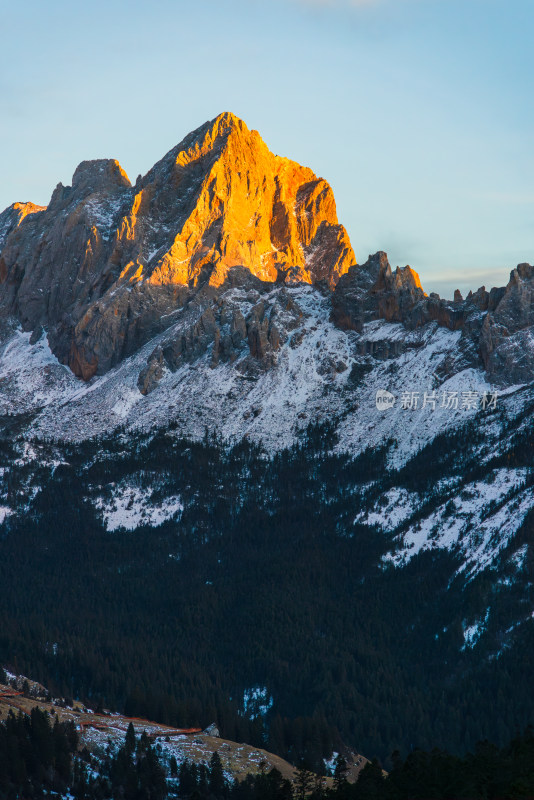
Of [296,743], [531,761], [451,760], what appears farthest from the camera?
[296,743]

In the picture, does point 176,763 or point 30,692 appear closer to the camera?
point 176,763

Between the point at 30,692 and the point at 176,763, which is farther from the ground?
the point at 30,692

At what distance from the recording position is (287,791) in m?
148

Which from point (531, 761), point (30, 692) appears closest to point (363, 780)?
point (531, 761)

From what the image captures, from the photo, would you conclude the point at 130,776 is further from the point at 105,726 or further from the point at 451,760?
the point at 451,760

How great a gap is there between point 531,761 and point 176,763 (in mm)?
55255

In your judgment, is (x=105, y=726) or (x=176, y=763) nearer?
(x=176, y=763)

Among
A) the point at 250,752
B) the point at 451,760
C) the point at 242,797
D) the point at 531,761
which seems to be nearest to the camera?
the point at 531,761

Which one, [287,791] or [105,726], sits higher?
[105,726]

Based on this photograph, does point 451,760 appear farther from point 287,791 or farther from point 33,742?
point 33,742

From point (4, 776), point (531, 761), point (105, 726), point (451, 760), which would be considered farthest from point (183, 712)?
point (531, 761)

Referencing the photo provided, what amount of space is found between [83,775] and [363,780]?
3980 centimetres

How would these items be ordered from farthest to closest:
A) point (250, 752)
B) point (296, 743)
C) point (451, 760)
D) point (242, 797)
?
point (296, 743)
point (250, 752)
point (242, 797)
point (451, 760)

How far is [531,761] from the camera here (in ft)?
448
